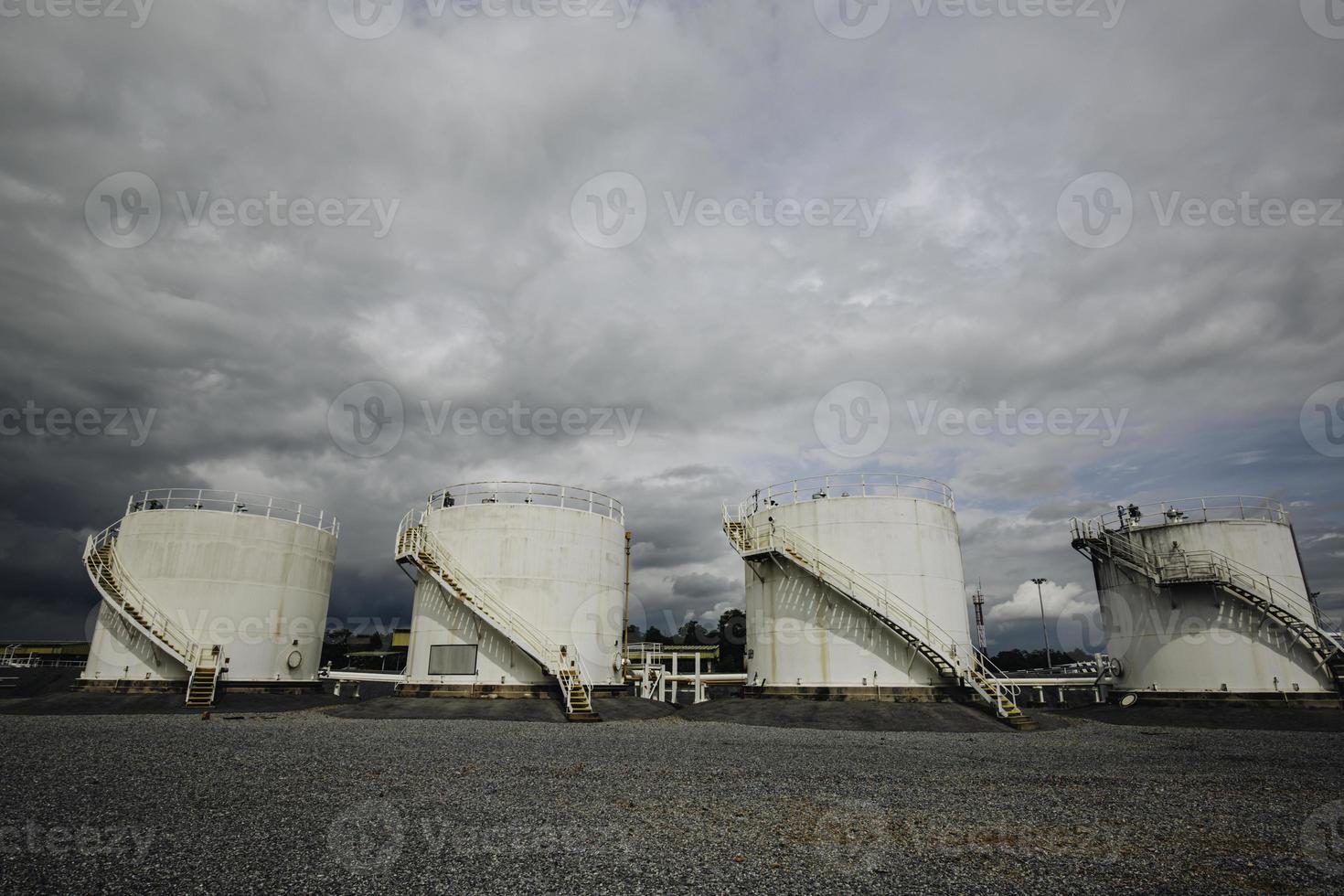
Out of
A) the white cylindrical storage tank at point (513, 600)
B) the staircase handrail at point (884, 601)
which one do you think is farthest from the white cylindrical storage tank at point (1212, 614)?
the white cylindrical storage tank at point (513, 600)

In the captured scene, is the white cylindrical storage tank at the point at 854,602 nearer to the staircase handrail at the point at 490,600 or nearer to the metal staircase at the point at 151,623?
the staircase handrail at the point at 490,600

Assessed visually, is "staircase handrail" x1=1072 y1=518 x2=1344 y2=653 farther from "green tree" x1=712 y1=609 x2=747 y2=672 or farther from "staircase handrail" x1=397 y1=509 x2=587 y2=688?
"green tree" x1=712 y1=609 x2=747 y2=672

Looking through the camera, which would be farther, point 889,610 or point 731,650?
point 731,650

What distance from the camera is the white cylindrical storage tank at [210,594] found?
27.6 m

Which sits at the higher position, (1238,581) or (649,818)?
(1238,581)

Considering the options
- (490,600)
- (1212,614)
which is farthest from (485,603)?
(1212,614)

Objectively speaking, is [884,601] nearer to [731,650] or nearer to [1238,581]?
[1238,581]

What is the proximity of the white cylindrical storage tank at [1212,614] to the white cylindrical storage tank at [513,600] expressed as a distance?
20.8 m

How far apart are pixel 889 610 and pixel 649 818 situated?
59.2 feet

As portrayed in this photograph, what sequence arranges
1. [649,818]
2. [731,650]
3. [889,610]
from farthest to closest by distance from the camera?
1. [731,650]
2. [889,610]
3. [649,818]

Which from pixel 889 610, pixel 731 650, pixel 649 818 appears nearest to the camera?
pixel 649 818

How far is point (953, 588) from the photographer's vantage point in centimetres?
2677

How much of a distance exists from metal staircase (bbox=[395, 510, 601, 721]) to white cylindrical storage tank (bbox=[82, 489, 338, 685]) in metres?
6.96

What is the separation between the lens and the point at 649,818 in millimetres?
9000
